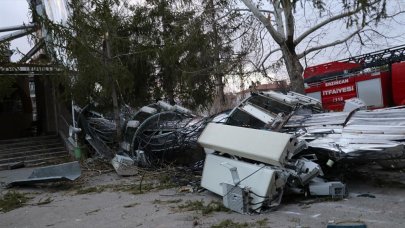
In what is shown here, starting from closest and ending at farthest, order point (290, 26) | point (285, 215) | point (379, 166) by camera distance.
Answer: point (285, 215)
point (379, 166)
point (290, 26)

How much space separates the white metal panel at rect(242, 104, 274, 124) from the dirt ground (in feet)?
6.75

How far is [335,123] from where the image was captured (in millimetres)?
7750

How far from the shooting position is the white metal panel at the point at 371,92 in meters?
15.6

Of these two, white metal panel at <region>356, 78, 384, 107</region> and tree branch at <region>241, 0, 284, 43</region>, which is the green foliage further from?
white metal panel at <region>356, 78, 384, 107</region>

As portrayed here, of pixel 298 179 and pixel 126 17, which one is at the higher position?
pixel 126 17

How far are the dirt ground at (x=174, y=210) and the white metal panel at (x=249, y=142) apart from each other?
0.82 m

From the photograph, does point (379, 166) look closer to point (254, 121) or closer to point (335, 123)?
point (335, 123)

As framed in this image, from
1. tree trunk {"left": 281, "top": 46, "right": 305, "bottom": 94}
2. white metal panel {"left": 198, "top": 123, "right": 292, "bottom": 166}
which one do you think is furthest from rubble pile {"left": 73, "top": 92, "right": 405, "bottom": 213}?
tree trunk {"left": 281, "top": 46, "right": 305, "bottom": 94}

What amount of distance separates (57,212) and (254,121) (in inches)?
168

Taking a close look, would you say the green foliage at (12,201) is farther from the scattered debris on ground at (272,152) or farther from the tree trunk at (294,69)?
the tree trunk at (294,69)

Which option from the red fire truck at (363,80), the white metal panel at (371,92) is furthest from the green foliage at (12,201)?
the white metal panel at (371,92)

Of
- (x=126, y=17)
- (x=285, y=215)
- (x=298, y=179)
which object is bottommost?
(x=285, y=215)

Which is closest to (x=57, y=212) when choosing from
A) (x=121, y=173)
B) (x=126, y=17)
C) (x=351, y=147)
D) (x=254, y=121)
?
(x=121, y=173)

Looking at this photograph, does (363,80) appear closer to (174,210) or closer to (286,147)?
(286,147)
